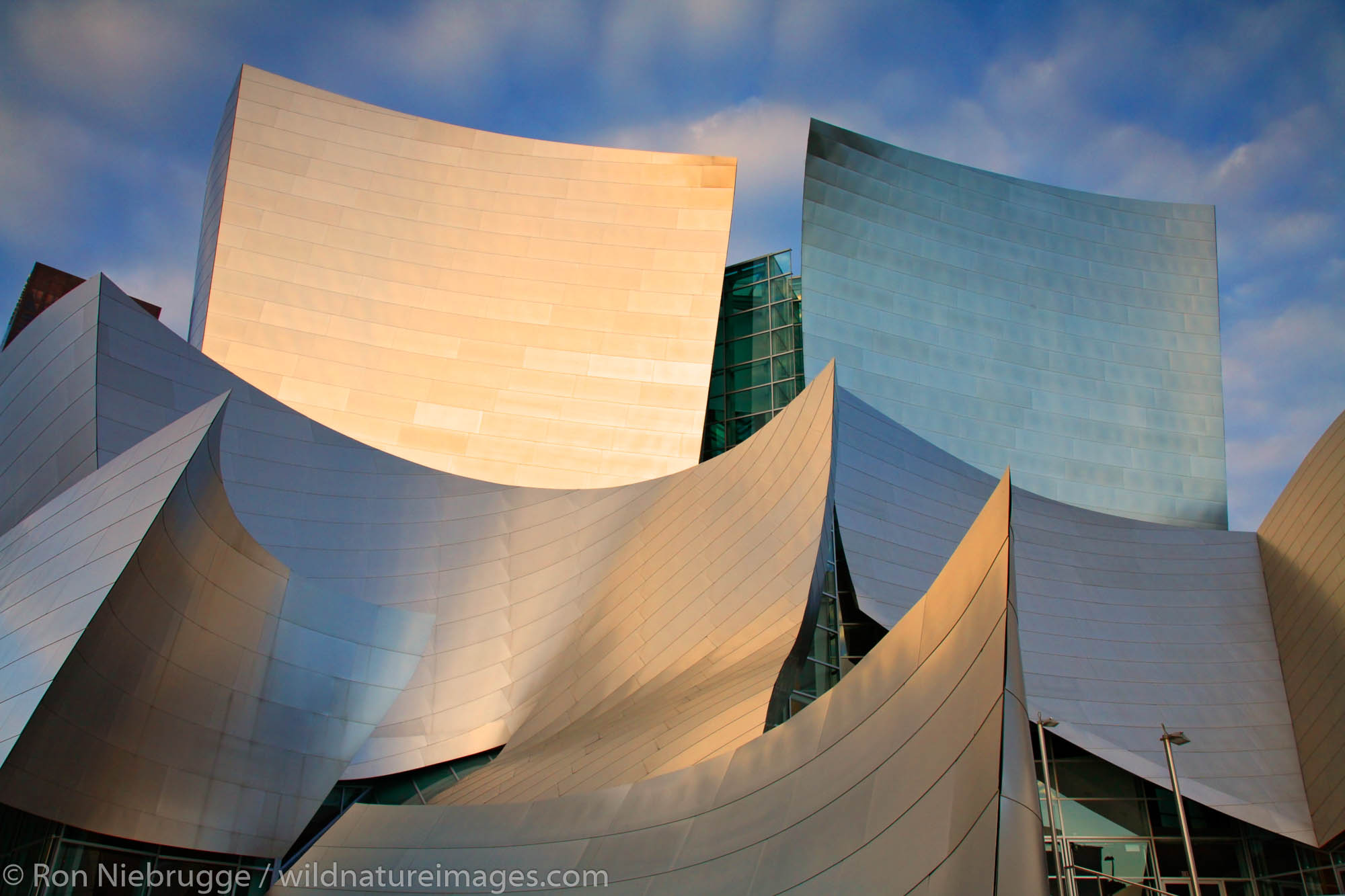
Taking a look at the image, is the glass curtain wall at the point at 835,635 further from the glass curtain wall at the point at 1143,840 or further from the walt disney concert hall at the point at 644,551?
the glass curtain wall at the point at 1143,840

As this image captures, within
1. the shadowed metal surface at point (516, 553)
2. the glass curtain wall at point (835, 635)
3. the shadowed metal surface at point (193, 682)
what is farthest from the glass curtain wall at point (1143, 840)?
the shadowed metal surface at point (193, 682)

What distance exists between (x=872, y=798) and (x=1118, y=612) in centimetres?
1320

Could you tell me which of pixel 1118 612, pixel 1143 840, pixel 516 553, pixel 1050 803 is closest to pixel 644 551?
pixel 516 553

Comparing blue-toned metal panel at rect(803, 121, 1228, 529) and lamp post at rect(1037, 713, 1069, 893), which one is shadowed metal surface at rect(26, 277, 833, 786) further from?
blue-toned metal panel at rect(803, 121, 1228, 529)

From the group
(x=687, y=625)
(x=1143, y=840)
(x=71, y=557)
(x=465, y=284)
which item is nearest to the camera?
(x=71, y=557)

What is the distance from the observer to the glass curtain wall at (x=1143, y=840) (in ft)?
47.4

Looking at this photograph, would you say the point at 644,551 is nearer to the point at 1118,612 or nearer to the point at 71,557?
the point at 71,557

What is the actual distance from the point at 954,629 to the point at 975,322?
23872 millimetres

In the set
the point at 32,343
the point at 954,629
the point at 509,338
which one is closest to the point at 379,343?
the point at 509,338

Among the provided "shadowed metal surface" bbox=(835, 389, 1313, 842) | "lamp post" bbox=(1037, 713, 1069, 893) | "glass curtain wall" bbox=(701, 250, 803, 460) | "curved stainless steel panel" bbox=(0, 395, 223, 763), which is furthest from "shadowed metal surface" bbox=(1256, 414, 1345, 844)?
"curved stainless steel panel" bbox=(0, 395, 223, 763)

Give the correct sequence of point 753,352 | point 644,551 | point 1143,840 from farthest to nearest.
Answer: point 753,352, point 1143,840, point 644,551

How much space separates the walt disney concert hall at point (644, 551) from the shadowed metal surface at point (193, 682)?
4 cm

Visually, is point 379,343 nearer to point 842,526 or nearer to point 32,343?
point 32,343

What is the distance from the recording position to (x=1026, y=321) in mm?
27500
